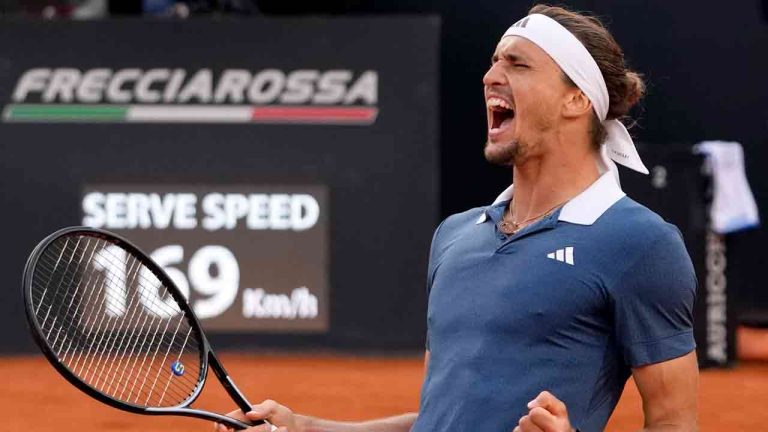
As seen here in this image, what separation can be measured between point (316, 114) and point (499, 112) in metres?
5.88

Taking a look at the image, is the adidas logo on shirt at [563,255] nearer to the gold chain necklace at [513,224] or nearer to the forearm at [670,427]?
the gold chain necklace at [513,224]

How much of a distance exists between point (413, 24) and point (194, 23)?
120 cm

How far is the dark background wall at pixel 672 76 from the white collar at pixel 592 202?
772cm

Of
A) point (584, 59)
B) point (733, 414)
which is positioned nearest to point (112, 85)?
point (733, 414)

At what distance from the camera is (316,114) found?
8539 millimetres

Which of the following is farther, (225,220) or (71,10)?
(71,10)

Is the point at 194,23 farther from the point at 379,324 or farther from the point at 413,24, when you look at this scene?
the point at 379,324

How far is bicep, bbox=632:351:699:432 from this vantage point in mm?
2459

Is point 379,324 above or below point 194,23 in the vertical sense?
below

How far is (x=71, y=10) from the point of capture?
9.51 m

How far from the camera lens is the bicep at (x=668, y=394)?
246 cm

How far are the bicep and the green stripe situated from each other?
21.0ft

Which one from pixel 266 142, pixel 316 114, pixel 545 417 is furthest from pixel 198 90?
pixel 545 417

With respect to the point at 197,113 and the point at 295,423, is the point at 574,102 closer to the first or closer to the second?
the point at 295,423
